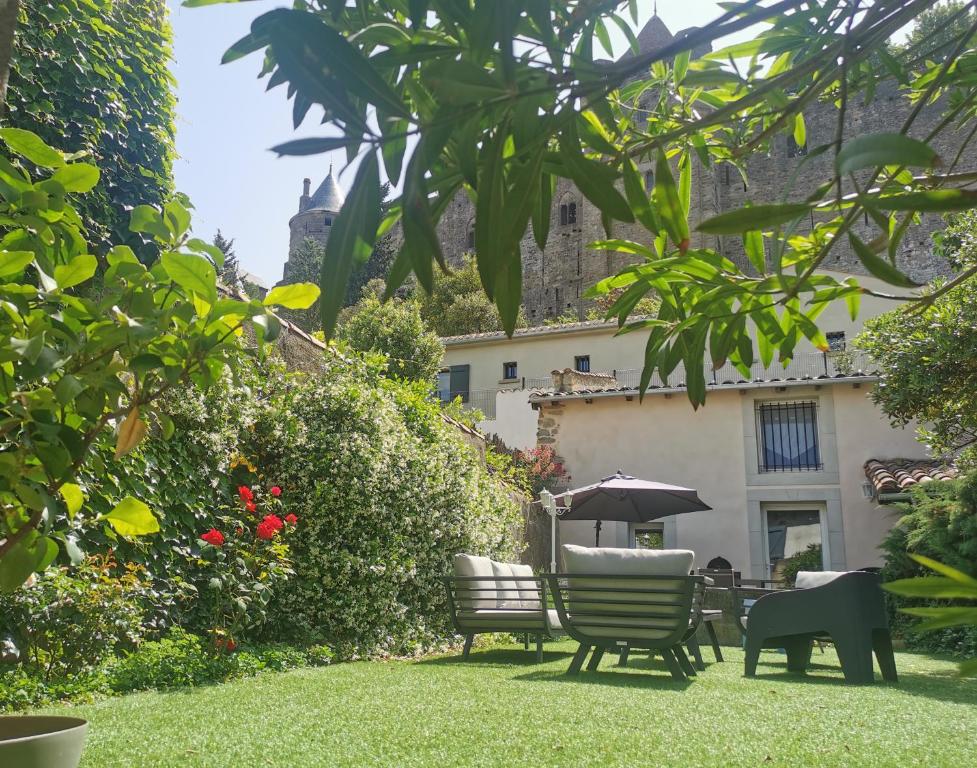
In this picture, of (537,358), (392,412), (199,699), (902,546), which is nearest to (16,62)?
(392,412)

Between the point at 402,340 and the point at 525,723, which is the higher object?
the point at 402,340

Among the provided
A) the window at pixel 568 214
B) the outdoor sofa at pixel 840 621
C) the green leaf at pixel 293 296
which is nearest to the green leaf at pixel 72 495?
the green leaf at pixel 293 296

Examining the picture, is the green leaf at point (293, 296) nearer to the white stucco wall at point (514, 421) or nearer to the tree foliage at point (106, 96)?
the tree foliage at point (106, 96)

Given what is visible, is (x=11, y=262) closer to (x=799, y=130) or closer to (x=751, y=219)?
(x=751, y=219)

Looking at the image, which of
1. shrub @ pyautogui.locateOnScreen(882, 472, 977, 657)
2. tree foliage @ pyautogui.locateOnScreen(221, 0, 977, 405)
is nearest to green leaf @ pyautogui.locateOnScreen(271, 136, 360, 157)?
tree foliage @ pyautogui.locateOnScreen(221, 0, 977, 405)

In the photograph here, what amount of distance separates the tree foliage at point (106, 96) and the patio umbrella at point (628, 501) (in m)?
6.78

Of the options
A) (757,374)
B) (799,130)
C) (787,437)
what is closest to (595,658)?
(799,130)

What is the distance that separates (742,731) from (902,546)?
8214mm

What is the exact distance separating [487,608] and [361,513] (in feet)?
4.21

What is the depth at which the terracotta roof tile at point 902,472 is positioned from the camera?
12391 mm

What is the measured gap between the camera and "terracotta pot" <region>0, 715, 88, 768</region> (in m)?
1.29

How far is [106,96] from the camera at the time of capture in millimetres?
6250

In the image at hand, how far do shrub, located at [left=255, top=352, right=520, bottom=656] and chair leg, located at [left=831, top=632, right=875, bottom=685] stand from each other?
3313 millimetres

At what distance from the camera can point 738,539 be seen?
15.0 meters
